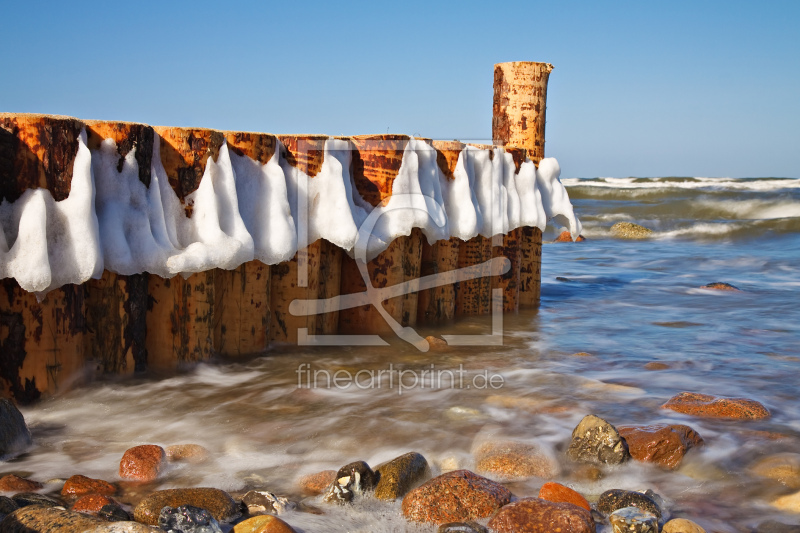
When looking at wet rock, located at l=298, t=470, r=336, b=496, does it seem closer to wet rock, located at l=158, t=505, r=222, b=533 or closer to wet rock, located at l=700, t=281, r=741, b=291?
wet rock, located at l=158, t=505, r=222, b=533

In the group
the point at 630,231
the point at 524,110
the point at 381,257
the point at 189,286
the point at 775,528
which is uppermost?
the point at 524,110

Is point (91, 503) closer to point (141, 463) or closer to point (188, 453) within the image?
point (141, 463)

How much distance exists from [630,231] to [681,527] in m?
18.1

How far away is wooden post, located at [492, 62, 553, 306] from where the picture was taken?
6.83 metres

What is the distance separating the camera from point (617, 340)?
618 centimetres

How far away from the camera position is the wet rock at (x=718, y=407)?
4.06 meters

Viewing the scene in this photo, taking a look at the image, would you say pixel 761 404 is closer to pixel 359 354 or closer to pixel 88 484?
pixel 359 354

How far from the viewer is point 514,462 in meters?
3.38

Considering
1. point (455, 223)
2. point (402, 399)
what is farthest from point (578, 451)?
point (455, 223)

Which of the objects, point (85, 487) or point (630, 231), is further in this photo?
point (630, 231)

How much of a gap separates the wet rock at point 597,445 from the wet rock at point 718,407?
910 mm

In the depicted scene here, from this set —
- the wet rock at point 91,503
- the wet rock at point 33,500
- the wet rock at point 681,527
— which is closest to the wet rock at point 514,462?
the wet rock at point 681,527

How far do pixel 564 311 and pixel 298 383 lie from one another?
3733 mm

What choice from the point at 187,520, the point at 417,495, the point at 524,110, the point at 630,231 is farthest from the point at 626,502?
the point at 630,231
